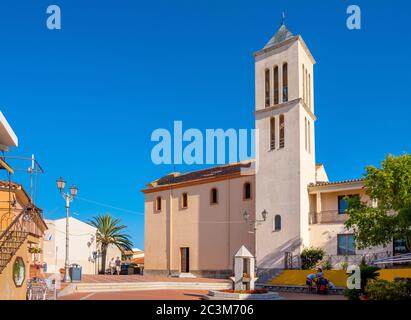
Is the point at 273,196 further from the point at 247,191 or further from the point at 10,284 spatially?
the point at 10,284

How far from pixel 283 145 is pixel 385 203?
372 inches

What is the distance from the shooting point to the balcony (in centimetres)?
3122

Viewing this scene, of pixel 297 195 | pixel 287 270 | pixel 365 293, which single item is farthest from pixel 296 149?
pixel 365 293

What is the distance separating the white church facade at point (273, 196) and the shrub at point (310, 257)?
0.66 metres

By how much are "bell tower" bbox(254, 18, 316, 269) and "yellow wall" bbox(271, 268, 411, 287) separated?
4.83ft

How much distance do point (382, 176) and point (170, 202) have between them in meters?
19.6

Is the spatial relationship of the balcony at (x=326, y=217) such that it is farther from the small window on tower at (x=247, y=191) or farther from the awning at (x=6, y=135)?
the awning at (x=6, y=135)

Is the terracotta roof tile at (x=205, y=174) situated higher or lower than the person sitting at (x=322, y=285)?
higher

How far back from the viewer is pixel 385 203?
24828mm

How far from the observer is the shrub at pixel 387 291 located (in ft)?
50.2

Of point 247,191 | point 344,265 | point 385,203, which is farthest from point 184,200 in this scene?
point 385,203

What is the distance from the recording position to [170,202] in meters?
40.7

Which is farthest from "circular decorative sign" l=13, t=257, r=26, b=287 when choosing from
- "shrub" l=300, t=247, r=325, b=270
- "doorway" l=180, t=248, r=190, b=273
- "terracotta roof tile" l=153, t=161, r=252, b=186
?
"doorway" l=180, t=248, r=190, b=273

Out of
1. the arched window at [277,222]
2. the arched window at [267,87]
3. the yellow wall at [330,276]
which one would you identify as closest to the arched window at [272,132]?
the arched window at [267,87]
